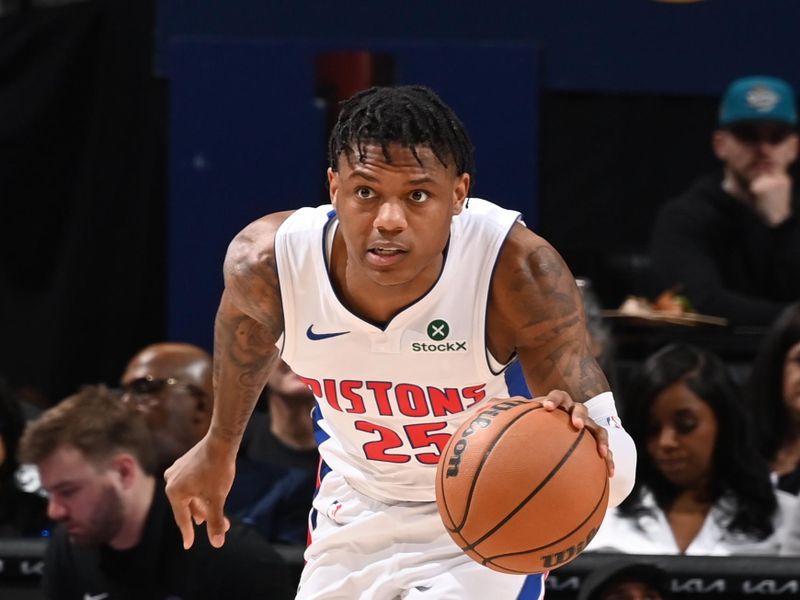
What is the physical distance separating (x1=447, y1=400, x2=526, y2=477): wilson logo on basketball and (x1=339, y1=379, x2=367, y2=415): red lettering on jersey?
0.43 m

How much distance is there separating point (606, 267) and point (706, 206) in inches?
39.2

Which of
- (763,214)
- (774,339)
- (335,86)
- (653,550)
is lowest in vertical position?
(653,550)

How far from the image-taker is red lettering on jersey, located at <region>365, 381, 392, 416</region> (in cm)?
331

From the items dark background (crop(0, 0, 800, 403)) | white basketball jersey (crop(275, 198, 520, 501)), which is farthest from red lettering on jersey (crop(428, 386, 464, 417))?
dark background (crop(0, 0, 800, 403))

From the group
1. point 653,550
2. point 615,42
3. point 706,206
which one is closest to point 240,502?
point 653,550

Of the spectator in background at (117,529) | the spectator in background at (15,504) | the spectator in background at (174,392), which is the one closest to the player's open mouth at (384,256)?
the spectator in background at (117,529)

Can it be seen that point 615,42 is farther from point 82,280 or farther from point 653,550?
point 653,550

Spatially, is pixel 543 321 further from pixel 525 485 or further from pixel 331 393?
pixel 331 393

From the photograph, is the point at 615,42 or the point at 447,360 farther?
the point at 615,42

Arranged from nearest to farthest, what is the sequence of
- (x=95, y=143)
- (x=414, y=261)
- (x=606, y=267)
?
(x=414, y=261) < (x=606, y=267) < (x=95, y=143)

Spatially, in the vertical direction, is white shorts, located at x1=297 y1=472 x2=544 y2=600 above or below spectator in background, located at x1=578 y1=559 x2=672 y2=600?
above

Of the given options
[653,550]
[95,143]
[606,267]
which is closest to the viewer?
[653,550]

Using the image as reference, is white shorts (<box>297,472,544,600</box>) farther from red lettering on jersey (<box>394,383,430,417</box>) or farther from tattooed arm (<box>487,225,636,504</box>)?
tattooed arm (<box>487,225,636,504</box>)

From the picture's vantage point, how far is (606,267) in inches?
276
